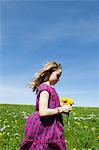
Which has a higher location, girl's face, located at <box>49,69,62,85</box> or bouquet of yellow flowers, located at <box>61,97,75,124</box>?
girl's face, located at <box>49,69,62,85</box>

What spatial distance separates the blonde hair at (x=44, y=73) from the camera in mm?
7176

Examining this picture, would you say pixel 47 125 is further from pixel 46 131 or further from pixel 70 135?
pixel 70 135

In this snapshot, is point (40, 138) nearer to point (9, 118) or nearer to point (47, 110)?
point (47, 110)

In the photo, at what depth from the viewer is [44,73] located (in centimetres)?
719

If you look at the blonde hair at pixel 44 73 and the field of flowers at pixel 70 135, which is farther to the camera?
the field of flowers at pixel 70 135

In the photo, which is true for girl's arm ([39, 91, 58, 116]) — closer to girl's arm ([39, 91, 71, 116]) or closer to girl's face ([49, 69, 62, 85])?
girl's arm ([39, 91, 71, 116])

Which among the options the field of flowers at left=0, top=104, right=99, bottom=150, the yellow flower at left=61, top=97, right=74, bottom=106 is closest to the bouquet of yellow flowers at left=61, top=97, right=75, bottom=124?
the yellow flower at left=61, top=97, right=74, bottom=106

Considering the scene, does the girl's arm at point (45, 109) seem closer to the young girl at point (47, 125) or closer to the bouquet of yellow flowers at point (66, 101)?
the young girl at point (47, 125)

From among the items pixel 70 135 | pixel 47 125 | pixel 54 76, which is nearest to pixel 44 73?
pixel 54 76

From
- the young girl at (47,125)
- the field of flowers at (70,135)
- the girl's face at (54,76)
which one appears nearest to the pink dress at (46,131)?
the young girl at (47,125)

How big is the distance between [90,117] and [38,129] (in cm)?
1005

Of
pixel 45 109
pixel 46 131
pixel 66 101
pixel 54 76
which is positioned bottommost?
pixel 46 131

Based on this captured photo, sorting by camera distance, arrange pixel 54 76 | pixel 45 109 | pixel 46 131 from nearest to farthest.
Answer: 1. pixel 45 109
2. pixel 46 131
3. pixel 54 76

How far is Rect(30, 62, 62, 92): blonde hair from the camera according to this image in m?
7.18
